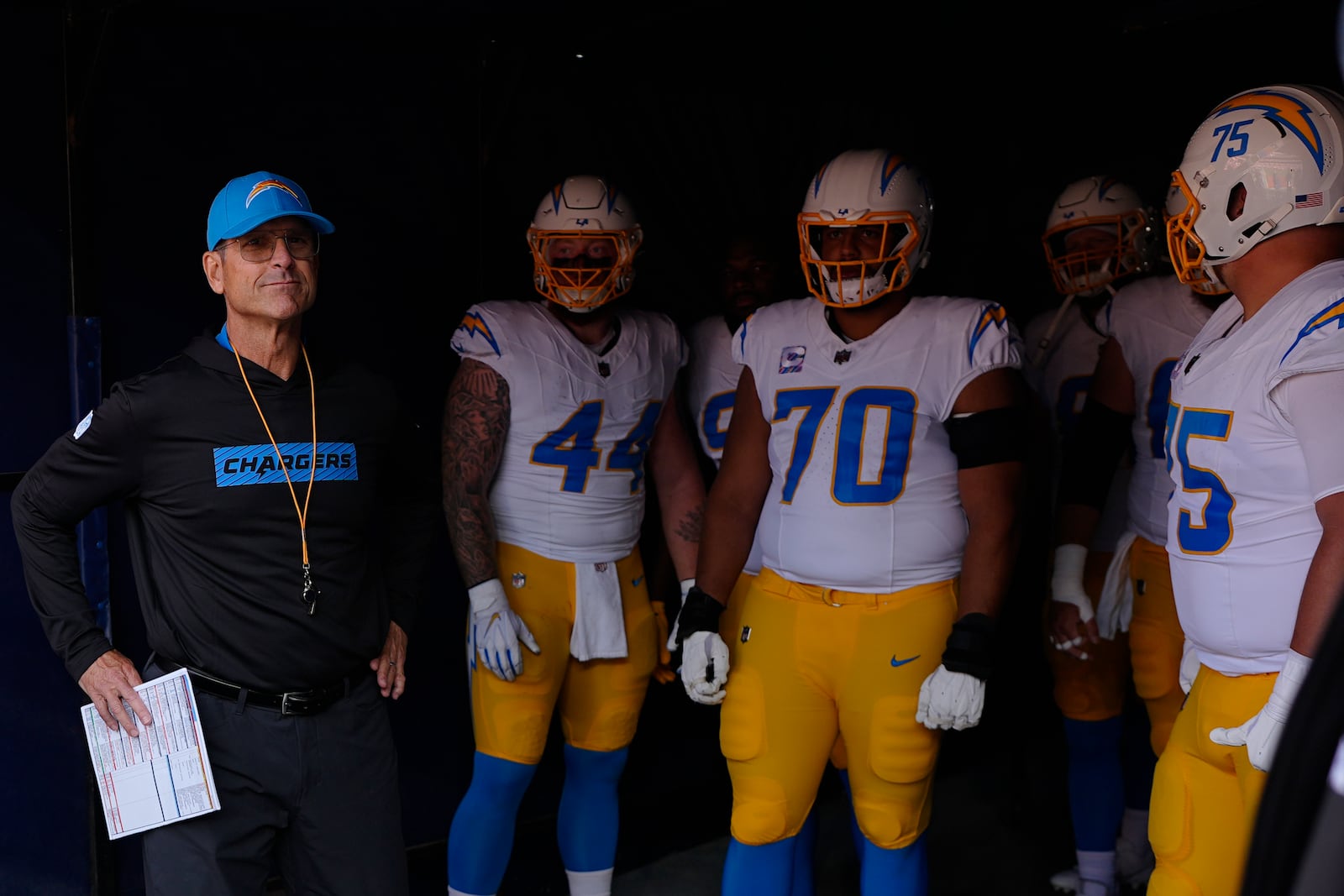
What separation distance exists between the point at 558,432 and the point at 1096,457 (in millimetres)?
1304

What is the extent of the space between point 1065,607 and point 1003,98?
271cm

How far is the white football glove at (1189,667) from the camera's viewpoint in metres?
2.11

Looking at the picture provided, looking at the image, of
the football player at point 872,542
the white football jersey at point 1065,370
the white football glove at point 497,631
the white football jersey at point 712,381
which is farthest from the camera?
the white football jersey at point 1065,370

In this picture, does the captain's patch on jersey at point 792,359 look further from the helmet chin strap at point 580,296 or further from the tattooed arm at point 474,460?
the tattooed arm at point 474,460

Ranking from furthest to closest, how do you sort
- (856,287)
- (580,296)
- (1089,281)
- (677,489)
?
(1089,281) < (677,489) < (580,296) < (856,287)

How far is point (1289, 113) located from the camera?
195cm

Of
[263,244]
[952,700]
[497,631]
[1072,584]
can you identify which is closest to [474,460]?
[497,631]

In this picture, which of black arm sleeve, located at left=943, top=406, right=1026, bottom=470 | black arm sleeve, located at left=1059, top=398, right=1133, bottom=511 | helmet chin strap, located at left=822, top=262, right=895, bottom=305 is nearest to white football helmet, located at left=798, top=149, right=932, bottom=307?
helmet chin strap, located at left=822, top=262, right=895, bottom=305

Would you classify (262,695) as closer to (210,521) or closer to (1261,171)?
(210,521)

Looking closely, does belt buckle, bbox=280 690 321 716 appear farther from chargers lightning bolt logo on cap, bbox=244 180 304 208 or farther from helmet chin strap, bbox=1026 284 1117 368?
helmet chin strap, bbox=1026 284 1117 368

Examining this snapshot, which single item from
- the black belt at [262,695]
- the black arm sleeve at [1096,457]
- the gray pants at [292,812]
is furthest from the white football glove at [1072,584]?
the black belt at [262,695]

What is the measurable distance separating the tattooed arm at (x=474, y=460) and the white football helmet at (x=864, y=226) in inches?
33.0

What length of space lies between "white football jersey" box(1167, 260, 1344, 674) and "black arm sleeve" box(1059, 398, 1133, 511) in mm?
932

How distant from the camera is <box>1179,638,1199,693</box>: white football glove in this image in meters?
2.11
